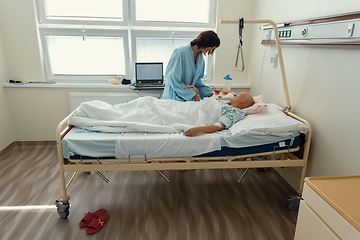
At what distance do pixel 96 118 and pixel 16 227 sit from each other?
3.27ft

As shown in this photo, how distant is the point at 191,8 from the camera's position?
11.0 ft

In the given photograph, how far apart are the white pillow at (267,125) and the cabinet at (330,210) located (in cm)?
78

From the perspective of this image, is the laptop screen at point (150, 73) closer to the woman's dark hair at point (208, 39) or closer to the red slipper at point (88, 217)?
the woman's dark hair at point (208, 39)

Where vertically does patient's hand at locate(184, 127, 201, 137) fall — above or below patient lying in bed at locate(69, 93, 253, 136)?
below

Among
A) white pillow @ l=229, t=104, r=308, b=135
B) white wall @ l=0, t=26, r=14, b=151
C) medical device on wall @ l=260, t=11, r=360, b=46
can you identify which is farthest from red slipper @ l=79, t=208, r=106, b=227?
medical device on wall @ l=260, t=11, r=360, b=46

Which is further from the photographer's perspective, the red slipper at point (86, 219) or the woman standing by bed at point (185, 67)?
the woman standing by bed at point (185, 67)

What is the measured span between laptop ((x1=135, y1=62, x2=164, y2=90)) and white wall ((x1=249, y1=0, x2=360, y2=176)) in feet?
4.57

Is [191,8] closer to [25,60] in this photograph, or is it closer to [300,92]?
[300,92]

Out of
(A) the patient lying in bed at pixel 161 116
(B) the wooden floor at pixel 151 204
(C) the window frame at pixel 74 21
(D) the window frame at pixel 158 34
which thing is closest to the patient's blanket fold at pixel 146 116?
(A) the patient lying in bed at pixel 161 116

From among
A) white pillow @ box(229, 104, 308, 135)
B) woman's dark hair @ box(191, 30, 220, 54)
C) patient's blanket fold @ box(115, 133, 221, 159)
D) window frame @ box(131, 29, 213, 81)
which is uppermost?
window frame @ box(131, 29, 213, 81)

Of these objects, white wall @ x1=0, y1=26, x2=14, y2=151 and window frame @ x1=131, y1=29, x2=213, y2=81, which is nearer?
white wall @ x1=0, y1=26, x2=14, y2=151

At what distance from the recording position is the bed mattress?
1.84 metres

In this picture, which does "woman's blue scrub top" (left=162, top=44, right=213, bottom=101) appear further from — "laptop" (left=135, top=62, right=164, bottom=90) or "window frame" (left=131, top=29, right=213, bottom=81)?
"window frame" (left=131, top=29, right=213, bottom=81)

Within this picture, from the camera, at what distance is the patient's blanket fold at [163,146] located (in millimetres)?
1861
